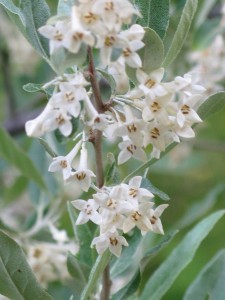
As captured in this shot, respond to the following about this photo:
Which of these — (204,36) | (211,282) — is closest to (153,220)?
(211,282)

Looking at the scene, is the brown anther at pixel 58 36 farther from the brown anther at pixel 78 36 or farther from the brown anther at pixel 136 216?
the brown anther at pixel 136 216

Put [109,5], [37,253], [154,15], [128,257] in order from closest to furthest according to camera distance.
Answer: [109,5] → [154,15] → [128,257] → [37,253]

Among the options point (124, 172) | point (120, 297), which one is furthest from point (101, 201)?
point (124, 172)

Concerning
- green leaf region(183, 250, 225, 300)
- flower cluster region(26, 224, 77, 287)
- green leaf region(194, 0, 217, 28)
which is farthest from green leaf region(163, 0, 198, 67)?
green leaf region(194, 0, 217, 28)

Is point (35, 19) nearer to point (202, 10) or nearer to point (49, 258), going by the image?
point (49, 258)

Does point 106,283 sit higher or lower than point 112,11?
lower

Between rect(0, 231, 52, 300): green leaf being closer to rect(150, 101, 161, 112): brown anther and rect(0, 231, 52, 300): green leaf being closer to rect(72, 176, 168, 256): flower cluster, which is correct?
rect(72, 176, 168, 256): flower cluster
